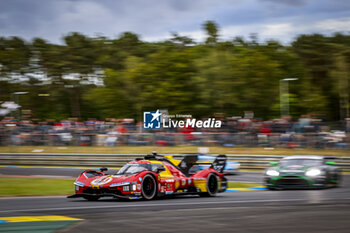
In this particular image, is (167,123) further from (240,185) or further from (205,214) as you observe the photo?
(205,214)

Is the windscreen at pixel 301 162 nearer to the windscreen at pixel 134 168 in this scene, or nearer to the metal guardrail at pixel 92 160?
the windscreen at pixel 134 168

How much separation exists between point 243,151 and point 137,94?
22.3m

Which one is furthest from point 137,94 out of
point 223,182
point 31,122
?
point 223,182

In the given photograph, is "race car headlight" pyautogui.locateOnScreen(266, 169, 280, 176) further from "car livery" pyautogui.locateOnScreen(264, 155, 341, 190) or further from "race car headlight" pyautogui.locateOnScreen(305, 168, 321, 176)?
"race car headlight" pyautogui.locateOnScreen(305, 168, 321, 176)

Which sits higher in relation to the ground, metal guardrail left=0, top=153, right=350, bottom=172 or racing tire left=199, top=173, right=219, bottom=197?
metal guardrail left=0, top=153, right=350, bottom=172

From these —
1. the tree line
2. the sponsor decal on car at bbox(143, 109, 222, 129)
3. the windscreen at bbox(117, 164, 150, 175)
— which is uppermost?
the tree line

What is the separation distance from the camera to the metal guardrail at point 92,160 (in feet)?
76.7

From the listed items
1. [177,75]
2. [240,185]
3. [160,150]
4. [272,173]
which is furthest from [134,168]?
Answer: [177,75]

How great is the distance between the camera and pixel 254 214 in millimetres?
9078

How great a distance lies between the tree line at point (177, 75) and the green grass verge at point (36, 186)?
A: 21.6 meters

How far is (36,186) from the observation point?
1666cm

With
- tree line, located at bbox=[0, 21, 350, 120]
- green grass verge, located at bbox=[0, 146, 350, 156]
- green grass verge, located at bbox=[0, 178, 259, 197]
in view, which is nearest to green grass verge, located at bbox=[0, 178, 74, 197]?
green grass verge, located at bbox=[0, 178, 259, 197]

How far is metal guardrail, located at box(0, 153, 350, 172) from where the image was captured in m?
23.4

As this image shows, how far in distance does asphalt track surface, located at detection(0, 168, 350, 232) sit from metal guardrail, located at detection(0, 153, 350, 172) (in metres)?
10.6
